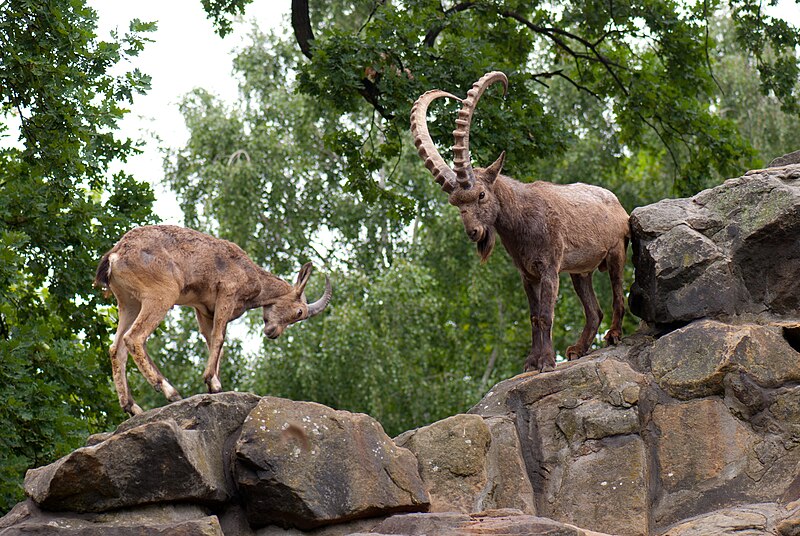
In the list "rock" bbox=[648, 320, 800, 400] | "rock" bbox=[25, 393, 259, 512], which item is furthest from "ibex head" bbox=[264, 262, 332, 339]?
"rock" bbox=[648, 320, 800, 400]

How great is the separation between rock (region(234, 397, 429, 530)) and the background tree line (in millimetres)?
4970

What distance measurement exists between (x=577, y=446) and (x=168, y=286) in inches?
150

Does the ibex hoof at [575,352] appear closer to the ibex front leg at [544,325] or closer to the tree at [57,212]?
the ibex front leg at [544,325]

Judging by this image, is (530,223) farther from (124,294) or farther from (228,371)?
(228,371)

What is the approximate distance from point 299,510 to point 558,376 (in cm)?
287

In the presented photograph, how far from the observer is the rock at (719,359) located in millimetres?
10172

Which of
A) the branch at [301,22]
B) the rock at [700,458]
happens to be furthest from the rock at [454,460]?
the branch at [301,22]

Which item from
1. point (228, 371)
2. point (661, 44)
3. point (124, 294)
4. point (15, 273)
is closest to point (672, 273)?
point (124, 294)

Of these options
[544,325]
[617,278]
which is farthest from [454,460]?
[617,278]

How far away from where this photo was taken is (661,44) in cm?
1852

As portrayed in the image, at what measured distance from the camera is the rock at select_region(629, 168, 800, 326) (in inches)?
421

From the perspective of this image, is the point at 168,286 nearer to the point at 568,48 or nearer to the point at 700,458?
the point at 700,458

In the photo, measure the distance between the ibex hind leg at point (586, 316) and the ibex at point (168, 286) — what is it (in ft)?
10.4

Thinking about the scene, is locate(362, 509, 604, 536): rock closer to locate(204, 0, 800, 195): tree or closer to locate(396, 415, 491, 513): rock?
locate(396, 415, 491, 513): rock
